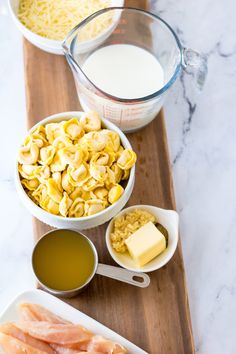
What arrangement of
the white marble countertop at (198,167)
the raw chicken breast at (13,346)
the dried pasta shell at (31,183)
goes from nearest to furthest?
→ 1. the raw chicken breast at (13,346)
2. the dried pasta shell at (31,183)
3. the white marble countertop at (198,167)

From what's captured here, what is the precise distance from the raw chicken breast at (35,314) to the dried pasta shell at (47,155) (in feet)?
1.19

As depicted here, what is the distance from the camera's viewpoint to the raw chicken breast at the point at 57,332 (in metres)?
1.51

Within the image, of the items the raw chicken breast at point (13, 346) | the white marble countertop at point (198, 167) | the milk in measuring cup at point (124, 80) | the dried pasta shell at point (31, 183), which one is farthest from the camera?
the white marble countertop at point (198, 167)

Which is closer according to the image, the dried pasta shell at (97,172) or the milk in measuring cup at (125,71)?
the dried pasta shell at (97,172)

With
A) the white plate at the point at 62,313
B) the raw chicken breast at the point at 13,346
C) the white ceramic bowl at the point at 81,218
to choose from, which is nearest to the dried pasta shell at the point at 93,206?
the white ceramic bowl at the point at 81,218

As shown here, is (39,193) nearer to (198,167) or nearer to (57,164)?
(57,164)

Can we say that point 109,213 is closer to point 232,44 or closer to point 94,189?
point 94,189

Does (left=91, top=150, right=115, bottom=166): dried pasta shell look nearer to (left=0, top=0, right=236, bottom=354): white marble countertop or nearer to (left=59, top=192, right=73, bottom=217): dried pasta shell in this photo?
(left=59, top=192, right=73, bottom=217): dried pasta shell

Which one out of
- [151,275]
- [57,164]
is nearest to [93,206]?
[57,164]

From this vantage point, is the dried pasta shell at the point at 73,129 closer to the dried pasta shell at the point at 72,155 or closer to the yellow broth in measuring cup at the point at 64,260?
the dried pasta shell at the point at 72,155

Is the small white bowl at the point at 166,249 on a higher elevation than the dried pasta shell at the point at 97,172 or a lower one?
lower

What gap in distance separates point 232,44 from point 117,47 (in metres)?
0.51

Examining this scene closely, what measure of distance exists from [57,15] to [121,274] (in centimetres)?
79

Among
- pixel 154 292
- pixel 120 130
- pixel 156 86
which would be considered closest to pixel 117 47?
pixel 156 86
